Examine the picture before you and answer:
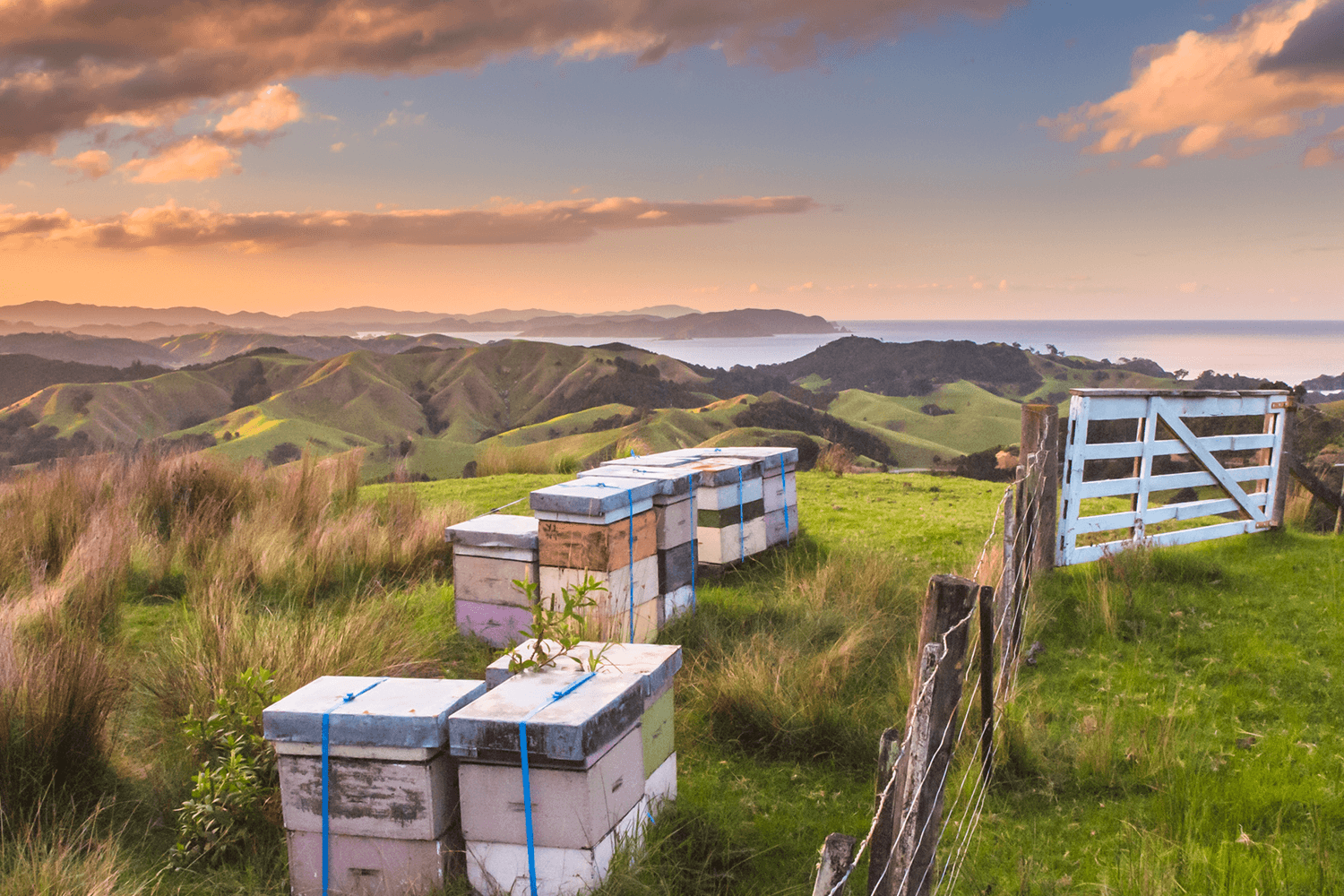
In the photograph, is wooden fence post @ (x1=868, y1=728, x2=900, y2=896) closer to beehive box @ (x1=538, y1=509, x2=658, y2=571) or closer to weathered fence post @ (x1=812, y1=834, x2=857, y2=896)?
weathered fence post @ (x1=812, y1=834, x2=857, y2=896)

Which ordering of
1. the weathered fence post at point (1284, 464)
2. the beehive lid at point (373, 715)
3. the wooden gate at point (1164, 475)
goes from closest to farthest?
the beehive lid at point (373, 715) → the wooden gate at point (1164, 475) → the weathered fence post at point (1284, 464)

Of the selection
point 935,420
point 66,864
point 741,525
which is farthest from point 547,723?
point 935,420

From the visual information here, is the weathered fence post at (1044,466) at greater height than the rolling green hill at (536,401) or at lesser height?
greater

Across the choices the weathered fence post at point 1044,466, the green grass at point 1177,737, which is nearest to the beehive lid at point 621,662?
the green grass at point 1177,737

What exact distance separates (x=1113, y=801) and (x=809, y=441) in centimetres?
3701

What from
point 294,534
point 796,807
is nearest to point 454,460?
point 294,534

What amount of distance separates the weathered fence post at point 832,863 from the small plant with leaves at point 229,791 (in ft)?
10.5

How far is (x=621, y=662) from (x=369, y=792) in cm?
124

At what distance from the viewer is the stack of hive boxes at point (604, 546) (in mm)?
6070

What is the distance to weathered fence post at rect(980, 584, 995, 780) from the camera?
390 cm

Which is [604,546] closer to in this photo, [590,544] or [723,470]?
[590,544]

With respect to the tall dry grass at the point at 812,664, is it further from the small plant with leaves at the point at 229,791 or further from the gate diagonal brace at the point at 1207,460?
the gate diagonal brace at the point at 1207,460

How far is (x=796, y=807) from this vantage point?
4.56m

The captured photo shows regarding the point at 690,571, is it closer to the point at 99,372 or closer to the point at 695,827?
the point at 695,827
